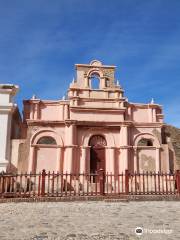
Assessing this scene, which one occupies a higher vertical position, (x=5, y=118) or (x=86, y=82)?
(x=86, y=82)

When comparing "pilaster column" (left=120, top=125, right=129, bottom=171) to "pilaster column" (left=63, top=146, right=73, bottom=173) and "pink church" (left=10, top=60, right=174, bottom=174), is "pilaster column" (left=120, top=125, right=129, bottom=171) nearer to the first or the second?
"pink church" (left=10, top=60, right=174, bottom=174)

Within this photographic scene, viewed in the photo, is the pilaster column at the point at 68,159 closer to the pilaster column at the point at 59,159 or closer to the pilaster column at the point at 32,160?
the pilaster column at the point at 59,159

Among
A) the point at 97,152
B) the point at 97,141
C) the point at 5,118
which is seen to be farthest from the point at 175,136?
the point at 5,118

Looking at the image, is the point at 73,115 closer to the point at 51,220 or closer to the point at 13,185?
the point at 13,185

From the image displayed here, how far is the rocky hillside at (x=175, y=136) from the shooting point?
21125 mm

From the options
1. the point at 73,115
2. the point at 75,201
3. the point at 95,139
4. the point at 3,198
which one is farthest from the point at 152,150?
the point at 3,198

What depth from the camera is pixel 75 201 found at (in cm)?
1292

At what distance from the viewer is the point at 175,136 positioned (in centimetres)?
2328

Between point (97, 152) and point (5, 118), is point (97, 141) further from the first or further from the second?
point (5, 118)

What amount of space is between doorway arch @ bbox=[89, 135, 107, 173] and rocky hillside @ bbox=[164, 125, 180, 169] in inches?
192

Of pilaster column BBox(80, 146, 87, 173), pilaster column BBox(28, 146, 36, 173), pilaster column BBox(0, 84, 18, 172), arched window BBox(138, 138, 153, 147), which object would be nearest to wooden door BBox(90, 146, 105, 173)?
pilaster column BBox(80, 146, 87, 173)

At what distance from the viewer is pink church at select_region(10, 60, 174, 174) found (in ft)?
63.3

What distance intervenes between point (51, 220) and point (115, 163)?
11.1 m

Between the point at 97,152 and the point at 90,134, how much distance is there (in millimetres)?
1254
